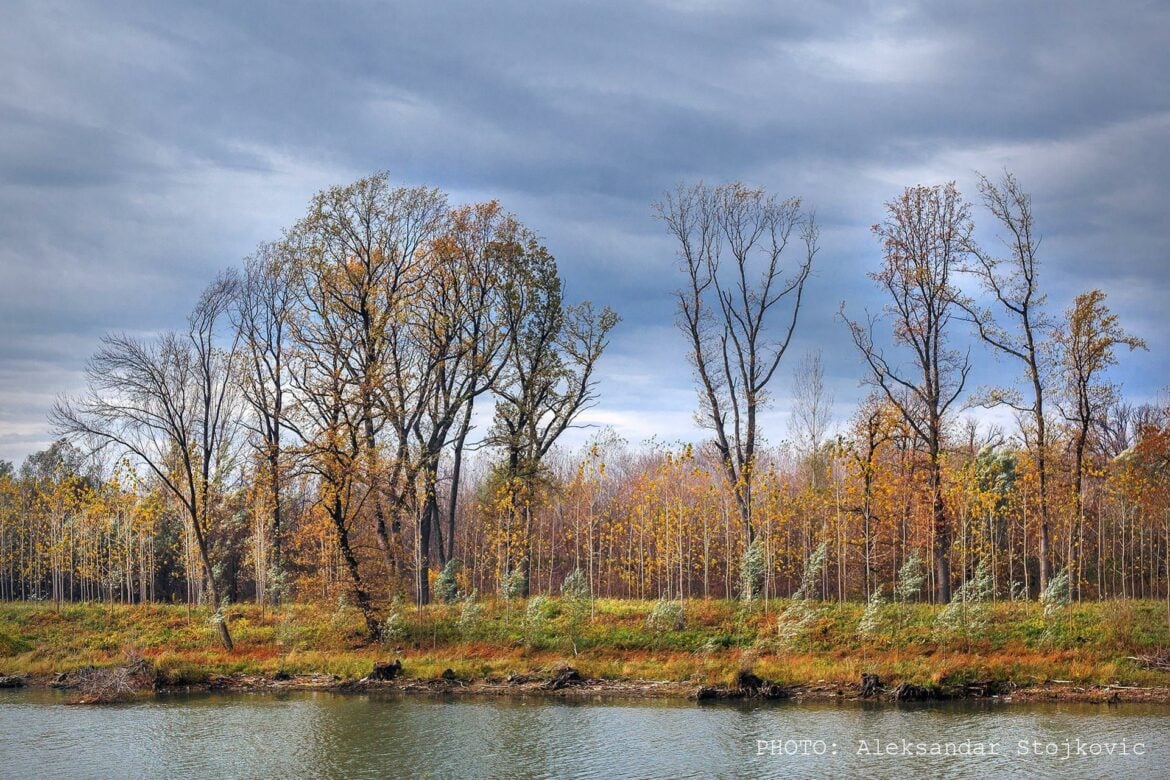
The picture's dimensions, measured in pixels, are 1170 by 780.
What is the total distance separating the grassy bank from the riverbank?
66 mm

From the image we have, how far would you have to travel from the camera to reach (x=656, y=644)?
3359cm

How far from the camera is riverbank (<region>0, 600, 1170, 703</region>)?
28.8m

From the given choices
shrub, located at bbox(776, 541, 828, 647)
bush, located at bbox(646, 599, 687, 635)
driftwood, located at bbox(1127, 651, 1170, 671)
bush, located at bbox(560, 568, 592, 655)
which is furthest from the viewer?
bush, located at bbox(560, 568, 592, 655)

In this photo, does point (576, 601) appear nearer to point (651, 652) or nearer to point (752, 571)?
point (651, 652)

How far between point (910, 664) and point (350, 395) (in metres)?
22.5

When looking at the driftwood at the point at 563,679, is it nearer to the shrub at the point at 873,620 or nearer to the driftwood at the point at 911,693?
the driftwood at the point at 911,693

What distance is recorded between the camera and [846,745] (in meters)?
21.2

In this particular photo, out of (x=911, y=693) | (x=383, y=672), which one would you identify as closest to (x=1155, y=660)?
(x=911, y=693)

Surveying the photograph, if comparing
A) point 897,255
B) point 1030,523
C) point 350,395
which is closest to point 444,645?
point 350,395

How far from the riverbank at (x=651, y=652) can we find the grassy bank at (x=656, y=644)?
66 millimetres

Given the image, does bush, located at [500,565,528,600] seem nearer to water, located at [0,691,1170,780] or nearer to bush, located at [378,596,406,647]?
bush, located at [378,596,406,647]

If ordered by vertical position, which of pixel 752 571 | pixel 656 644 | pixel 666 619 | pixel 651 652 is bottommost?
pixel 651 652

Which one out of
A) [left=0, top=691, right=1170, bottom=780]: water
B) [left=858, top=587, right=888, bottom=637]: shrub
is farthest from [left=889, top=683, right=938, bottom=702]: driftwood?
[left=858, top=587, right=888, bottom=637]: shrub

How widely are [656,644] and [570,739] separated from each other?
1126 centimetres
